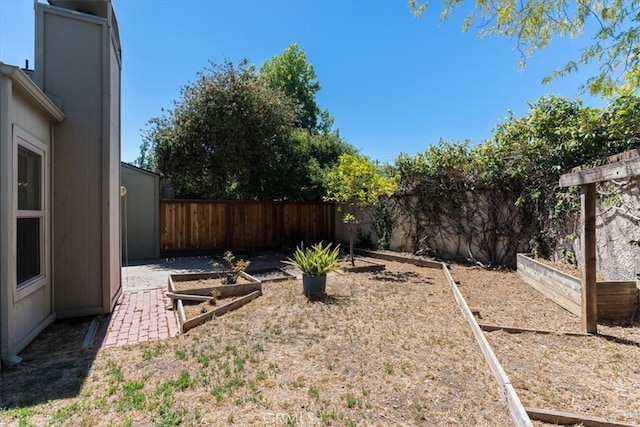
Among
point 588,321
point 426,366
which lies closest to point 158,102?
point 426,366

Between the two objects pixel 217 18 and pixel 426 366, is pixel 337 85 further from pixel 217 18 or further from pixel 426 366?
pixel 426 366

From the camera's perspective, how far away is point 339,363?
9.51 ft

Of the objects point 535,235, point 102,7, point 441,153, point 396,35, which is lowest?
point 535,235

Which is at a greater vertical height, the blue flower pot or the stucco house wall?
the stucco house wall

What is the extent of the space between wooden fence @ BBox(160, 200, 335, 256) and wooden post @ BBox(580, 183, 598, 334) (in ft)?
28.1

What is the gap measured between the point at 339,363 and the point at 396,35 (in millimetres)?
9452

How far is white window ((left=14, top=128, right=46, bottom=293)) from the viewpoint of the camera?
3328mm

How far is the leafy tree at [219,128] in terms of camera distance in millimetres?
9695

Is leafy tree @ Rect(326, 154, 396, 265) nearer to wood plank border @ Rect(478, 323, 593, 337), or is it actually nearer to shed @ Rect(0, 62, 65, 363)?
wood plank border @ Rect(478, 323, 593, 337)

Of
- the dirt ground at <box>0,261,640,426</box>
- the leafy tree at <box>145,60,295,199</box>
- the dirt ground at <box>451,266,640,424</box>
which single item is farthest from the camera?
the leafy tree at <box>145,60,295,199</box>

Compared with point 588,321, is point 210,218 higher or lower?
higher

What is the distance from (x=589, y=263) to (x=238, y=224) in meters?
9.08

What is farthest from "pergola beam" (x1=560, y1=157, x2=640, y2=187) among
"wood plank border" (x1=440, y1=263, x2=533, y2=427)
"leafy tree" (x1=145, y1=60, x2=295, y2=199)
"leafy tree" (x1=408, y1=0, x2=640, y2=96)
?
"leafy tree" (x1=145, y1=60, x2=295, y2=199)

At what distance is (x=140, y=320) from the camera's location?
431 centimetres
